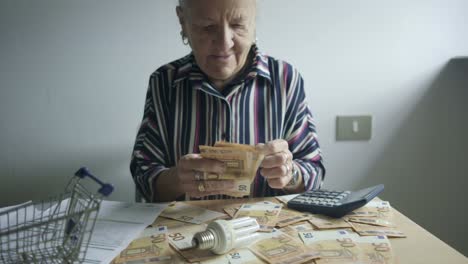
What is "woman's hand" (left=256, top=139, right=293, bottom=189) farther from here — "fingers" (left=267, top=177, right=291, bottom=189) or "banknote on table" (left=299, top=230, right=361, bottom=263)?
"banknote on table" (left=299, top=230, right=361, bottom=263)

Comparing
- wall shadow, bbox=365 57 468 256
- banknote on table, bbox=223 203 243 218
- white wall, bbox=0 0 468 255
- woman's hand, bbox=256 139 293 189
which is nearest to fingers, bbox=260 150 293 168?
woman's hand, bbox=256 139 293 189

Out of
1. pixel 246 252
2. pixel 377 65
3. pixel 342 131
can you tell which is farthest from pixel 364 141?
pixel 246 252

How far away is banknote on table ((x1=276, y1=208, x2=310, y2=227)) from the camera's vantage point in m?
0.69

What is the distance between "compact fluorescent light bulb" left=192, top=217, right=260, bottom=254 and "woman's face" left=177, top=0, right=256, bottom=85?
0.46 meters

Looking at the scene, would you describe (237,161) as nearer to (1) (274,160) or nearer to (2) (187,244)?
(1) (274,160)

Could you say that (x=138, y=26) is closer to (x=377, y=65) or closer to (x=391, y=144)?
(x=377, y=65)

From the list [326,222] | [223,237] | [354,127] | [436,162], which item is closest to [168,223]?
[223,237]

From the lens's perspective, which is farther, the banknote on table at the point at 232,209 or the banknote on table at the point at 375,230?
the banknote on table at the point at 232,209

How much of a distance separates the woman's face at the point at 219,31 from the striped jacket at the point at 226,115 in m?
0.07

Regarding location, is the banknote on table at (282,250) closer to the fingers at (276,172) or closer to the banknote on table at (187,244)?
the banknote on table at (187,244)

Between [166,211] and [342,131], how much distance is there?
1021 millimetres

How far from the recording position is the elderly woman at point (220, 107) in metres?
0.91

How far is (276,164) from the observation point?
2.63 ft

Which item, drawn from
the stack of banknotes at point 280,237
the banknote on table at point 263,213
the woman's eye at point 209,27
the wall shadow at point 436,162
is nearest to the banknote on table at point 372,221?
the stack of banknotes at point 280,237
